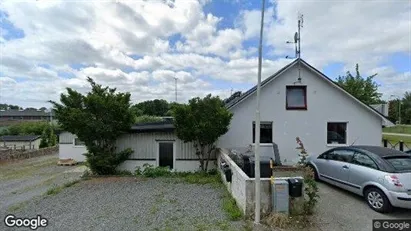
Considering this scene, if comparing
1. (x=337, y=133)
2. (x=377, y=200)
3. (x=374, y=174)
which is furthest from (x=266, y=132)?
(x=377, y=200)

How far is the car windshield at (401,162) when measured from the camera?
7.11 m

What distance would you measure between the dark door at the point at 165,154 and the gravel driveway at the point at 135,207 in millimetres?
2258

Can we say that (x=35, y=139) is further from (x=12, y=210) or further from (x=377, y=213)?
(x=377, y=213)

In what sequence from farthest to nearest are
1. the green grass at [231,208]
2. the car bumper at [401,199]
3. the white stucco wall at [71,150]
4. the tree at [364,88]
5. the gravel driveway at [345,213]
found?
the tree at [364,88], the white stucco wall at [71,150], the green grass at [231,208], the car bumper at [401,199], the gravel driveway at [345,213]

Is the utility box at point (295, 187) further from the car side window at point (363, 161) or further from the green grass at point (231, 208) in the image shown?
the car side window at point (363, 161)

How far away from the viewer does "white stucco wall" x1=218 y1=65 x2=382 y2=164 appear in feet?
45.0

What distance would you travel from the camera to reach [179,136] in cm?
1247

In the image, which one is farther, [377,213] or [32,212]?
[32,212]

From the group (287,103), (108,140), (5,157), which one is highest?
(287,103)

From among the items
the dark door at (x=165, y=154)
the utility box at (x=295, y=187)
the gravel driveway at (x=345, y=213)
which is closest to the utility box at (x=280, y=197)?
the utility box at (x=295, y=187)

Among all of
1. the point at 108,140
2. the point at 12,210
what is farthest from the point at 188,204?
the point at 108,140

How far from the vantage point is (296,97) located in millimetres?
13977

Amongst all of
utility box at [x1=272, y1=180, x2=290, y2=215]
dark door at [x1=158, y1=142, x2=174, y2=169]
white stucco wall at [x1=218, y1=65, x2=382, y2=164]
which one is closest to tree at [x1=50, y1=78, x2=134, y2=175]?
dark door at [x1=158, y1=142, x2=174, y2=169]

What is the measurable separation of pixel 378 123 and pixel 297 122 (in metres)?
4.28
